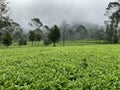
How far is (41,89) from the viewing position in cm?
1051

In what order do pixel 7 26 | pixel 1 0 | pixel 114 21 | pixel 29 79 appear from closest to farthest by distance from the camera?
pixel 29 79
pixel 1 0
pixel 7 26
pixel 114 21

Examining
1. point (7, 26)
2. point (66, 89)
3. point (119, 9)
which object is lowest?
point (66, 89)

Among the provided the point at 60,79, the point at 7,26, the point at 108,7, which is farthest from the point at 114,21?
the point at 60,79

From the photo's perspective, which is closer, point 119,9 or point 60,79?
point 60,79

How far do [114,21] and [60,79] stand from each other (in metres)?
91.8

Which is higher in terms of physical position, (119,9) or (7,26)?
(119,9)

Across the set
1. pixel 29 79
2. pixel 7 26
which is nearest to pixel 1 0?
pixel 7 26

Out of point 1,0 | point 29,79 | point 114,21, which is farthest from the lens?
point 114,21

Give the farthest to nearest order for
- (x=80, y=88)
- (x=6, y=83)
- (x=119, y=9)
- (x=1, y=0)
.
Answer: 1. (x=119, y=9)
2. (x=1, y=0)
3. (x=6, y=83)
4. (x=80, y=88)

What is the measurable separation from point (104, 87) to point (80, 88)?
3.51 ft

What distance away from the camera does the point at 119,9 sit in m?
94.3

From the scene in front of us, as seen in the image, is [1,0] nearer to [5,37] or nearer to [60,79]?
[5,37]

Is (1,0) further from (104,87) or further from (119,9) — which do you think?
(104,87)

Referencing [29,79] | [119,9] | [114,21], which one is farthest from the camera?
[114,21]
